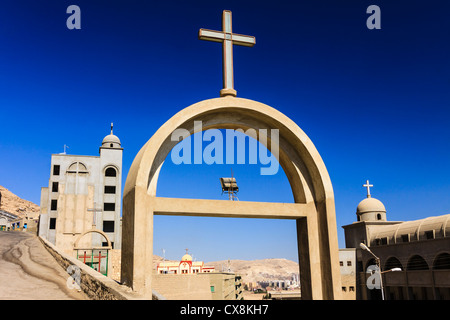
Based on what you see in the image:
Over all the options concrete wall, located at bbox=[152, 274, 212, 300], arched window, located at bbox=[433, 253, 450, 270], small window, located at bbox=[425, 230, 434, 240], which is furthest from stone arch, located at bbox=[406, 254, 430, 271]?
concrete wall, located at bbox=[152, 274, 212, 300]

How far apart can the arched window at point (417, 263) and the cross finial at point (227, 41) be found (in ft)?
134

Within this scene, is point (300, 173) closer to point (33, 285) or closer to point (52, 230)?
point (33, 285)

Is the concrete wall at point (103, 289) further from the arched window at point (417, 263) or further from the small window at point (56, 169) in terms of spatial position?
the arched window at point (417, 263)

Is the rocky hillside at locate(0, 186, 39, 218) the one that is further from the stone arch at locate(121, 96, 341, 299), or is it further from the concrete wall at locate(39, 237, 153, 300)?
the stone arch at locate(121, 96, 341, 299)

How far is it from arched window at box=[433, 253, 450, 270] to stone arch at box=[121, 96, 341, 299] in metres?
35.4

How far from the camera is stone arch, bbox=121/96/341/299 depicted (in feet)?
36.7

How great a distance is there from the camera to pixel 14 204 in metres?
146

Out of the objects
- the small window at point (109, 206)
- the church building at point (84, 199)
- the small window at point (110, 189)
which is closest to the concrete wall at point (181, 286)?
the church building at point (84, 199)

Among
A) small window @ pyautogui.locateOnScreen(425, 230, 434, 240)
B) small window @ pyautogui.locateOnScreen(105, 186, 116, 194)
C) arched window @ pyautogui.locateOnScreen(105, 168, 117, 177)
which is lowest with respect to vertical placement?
small window @ pyautogui.locateOnScreen(425, 230, 434, 240)

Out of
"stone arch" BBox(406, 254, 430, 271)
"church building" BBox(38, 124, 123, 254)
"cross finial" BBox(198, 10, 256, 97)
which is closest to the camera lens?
"cross finial" BBox(198, 10, 256, 97)

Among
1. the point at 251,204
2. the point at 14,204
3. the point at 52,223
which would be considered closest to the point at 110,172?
the point at 52,223

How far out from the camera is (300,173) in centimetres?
1348

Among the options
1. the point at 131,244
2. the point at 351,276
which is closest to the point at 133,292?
the point at 131,244

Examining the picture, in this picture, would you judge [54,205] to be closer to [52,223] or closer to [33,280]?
[52,223]
